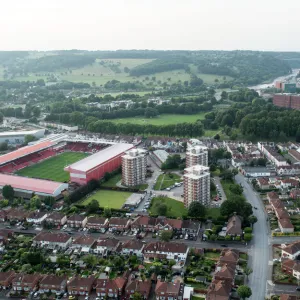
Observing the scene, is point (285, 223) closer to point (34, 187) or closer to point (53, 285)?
point (53, 285)

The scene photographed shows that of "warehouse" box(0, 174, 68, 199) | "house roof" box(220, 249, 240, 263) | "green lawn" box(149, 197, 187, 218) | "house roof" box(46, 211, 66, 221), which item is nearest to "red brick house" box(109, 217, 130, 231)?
"green lawn" box(149, 197, 187, 218)

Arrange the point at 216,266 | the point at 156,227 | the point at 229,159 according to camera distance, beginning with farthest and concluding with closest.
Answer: the point at 229,159, the point at 156,227, the point at 216,266

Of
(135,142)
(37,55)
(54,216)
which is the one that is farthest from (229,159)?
(37,55)

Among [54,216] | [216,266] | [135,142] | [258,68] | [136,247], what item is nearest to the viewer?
[216,266]

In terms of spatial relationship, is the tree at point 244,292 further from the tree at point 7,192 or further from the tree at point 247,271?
the tree at point 7,192

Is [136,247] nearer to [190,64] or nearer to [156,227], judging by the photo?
[156,227]

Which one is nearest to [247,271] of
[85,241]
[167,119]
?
[85,241]
